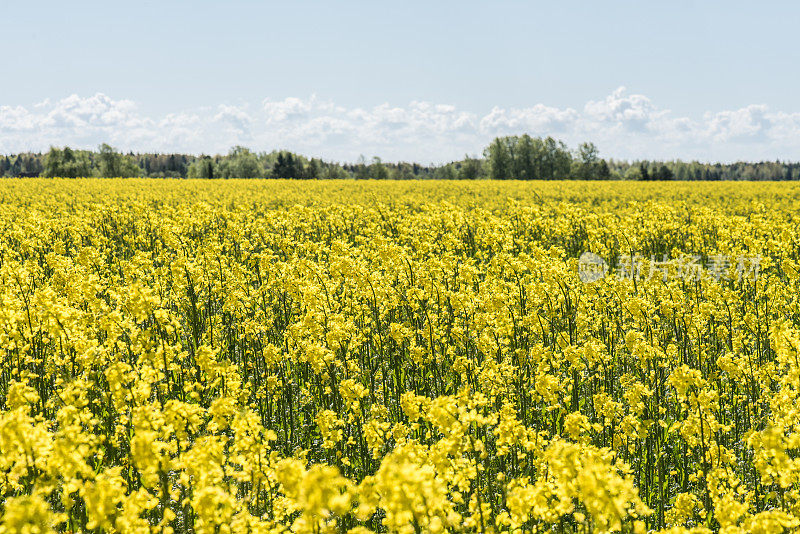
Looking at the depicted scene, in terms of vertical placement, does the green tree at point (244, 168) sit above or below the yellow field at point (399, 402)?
above

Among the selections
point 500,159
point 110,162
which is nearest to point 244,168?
point 110,162

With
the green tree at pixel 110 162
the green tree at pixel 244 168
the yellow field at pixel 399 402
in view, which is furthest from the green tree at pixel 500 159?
the yellow field at pixel 399 402

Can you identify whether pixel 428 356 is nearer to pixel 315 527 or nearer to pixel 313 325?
pixel 313 325

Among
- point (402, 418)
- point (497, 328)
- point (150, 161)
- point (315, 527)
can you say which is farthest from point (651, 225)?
point (150, 161)

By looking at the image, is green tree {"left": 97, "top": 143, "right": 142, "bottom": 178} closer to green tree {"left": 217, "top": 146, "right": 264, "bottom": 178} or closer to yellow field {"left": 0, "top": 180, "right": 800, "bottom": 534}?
green tree {"left": 217, "top": 146, "right": 264, "bottom": 178}

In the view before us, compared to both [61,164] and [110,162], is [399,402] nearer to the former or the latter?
[61,164]

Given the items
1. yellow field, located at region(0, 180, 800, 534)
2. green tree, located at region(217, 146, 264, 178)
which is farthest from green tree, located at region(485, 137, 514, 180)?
yellow field, located at region(0, 180, 800, 534)

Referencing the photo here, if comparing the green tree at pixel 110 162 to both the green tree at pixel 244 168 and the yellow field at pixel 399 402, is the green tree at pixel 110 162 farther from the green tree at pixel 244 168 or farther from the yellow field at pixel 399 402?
the yellow field at pixel 399 402

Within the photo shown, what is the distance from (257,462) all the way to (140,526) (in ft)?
2.97

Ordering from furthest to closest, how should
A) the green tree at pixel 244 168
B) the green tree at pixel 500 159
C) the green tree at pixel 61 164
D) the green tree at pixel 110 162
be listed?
1. the green tree at pixel 244 168
2. the green tree at pixel 500 159
3. the green tree at pixel 110 162
4. the green tree at pixel 61 164

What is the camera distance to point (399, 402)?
745cm

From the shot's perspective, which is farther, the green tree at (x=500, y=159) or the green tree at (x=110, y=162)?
the green tree at (x=500, y=159)

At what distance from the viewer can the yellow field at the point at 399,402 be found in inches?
140

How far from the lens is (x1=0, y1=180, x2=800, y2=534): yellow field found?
11.7 feet
